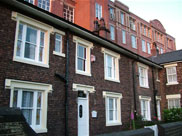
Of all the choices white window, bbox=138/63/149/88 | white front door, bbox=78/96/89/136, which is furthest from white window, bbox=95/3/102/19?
white front door, bbox=78/96/89/136

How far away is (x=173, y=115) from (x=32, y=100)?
1310 cm

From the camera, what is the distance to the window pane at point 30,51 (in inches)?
361

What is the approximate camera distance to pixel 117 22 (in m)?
34.4

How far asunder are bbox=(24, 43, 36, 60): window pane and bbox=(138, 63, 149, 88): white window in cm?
1103

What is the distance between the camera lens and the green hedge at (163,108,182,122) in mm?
16484

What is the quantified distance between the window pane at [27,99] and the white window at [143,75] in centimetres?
1137

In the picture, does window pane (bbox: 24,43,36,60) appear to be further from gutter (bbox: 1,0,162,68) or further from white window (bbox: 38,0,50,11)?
white window (bbox: 38,0,50,11)

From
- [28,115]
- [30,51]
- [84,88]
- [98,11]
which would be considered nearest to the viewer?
[28,115]

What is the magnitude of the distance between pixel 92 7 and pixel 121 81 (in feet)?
48.5

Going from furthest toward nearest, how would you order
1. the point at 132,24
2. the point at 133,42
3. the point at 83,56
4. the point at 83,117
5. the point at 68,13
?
the point at 132,24, the point at 133,42, the point at 68,13, the point at 83,56, the point at 83,117

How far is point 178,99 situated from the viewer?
19.8m

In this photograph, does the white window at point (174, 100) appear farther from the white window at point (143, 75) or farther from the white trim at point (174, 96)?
the white window at point (143, 75)

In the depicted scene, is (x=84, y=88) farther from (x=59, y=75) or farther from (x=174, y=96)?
(x=174, y=96)

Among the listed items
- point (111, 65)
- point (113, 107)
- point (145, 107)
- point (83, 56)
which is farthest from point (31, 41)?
point (145, 107)
